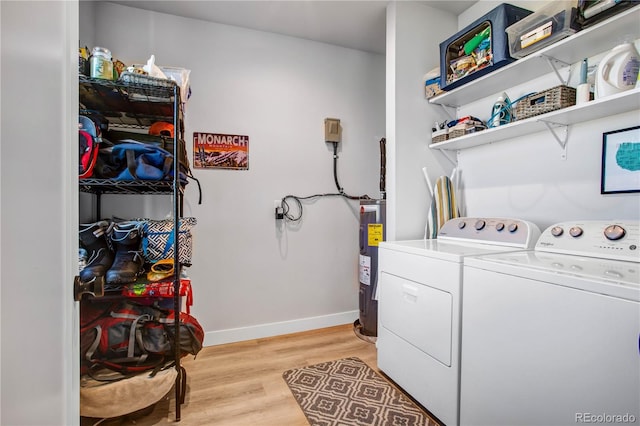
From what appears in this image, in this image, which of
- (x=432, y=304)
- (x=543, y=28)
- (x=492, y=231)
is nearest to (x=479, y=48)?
(x=543, y=28)

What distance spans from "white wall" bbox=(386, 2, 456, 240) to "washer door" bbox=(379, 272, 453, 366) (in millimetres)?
448

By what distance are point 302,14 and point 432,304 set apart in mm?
2241

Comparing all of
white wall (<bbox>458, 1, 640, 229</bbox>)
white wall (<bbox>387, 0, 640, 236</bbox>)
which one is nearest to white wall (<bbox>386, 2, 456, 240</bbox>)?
white wall (<bbox>387, 0, 640, 236</bbox>)

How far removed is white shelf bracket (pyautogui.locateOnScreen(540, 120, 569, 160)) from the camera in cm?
157

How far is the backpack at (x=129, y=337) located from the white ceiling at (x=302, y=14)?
2095mm

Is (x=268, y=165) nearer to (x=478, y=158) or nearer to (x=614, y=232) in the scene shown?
(x=478, y=158)

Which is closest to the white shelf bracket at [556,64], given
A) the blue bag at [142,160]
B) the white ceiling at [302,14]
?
the white ceiling at [302,14]

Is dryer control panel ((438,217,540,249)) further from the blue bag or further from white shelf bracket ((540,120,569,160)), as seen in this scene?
the blue bag

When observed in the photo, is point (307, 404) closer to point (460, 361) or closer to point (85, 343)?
point (460, 361)

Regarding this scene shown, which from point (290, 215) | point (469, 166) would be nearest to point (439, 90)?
point (469, 166)

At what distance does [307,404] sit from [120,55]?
2.66 m

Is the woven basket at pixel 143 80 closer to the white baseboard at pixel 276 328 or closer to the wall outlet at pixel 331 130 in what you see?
the wall outlet at pixel 331 130

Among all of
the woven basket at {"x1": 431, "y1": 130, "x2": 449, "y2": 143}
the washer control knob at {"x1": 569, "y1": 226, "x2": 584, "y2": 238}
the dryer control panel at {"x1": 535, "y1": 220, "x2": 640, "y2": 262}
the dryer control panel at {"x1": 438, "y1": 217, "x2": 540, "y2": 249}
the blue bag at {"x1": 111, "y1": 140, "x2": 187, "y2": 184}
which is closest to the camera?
the dryer control panel at {"x1": 535, "y1": 220, "x2": 640, "y2": 262}

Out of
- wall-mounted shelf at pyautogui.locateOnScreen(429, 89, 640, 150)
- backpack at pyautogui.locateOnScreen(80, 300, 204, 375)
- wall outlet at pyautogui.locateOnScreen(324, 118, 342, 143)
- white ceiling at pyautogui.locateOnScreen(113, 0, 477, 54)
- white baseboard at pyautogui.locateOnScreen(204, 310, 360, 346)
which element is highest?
white ceiling at pyautogui.locateOnScreen(113, 0, 477, 54)
